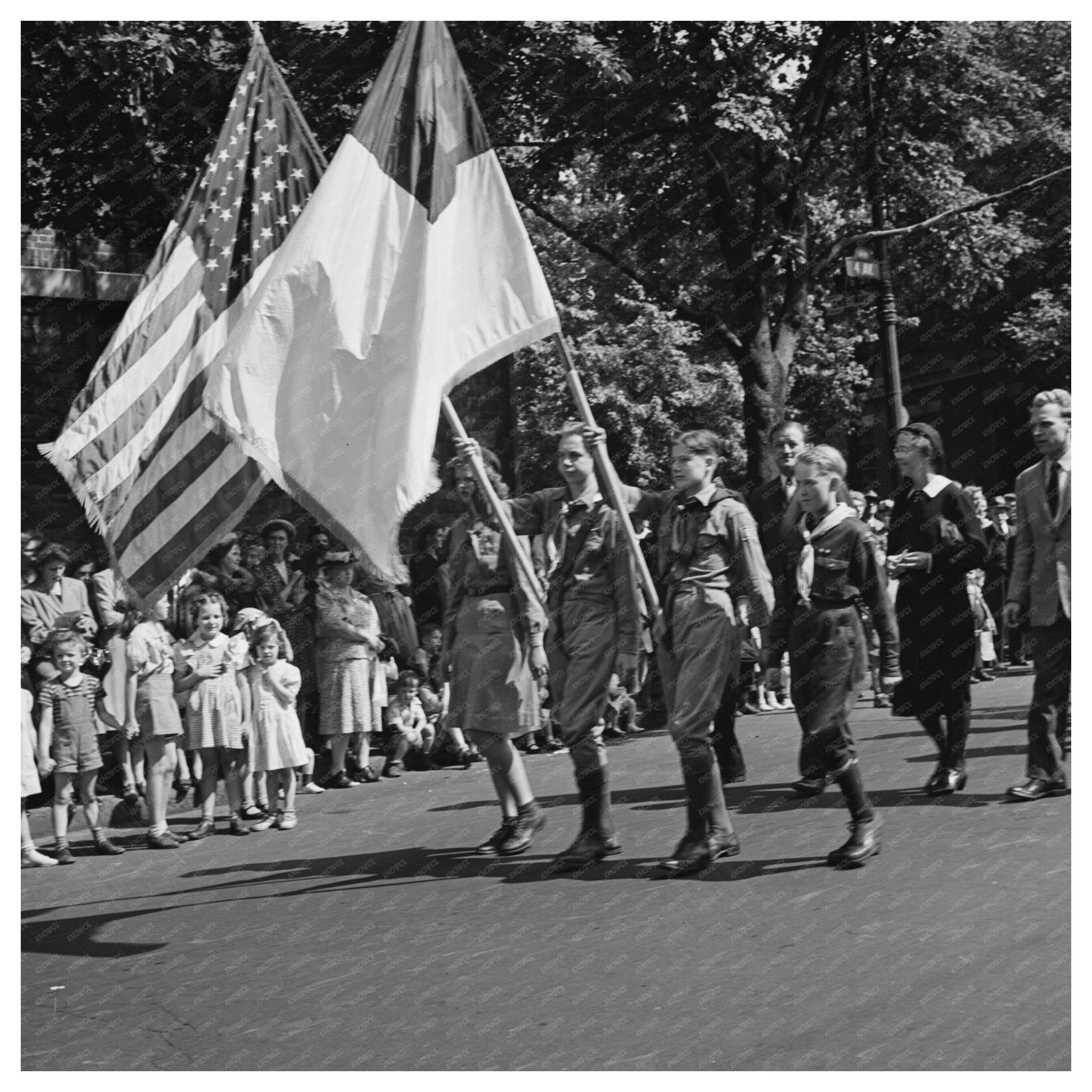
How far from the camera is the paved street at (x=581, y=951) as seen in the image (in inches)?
180

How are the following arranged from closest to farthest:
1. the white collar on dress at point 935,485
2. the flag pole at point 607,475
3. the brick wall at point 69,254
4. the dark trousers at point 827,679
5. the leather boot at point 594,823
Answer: the dark trousers at point 827,679, the flag pole at point 607,475, the leather boot at point 594,823, the white collar on dress at point 935,485, the brick wall at point 69,254

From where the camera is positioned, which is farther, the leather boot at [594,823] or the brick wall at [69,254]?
the brick wall at [69,254]

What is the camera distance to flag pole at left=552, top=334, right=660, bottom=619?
6977mm

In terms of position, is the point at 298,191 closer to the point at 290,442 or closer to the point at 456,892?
the point at 290,442

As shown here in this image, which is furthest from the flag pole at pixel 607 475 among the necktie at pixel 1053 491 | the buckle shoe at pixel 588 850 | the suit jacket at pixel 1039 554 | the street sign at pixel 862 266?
the street sign at pixel 862 266

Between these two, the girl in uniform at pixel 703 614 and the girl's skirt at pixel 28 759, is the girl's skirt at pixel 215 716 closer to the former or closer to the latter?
the girl's skirt at pixel 28 759

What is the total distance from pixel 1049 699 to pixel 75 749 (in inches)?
225

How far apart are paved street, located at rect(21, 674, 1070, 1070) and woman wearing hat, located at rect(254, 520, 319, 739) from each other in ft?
11.0

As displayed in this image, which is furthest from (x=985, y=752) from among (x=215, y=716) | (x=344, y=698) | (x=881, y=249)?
(x=881, y=249)

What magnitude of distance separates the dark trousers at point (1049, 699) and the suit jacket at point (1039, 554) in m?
0.09

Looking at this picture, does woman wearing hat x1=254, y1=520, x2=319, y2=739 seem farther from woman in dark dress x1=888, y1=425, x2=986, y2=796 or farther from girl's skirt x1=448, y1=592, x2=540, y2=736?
woman in dark dress x1=888, y1=425, x2=986, y2=796

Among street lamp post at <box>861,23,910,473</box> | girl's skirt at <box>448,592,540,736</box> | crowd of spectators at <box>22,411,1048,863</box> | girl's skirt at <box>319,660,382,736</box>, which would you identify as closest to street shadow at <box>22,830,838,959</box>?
girl's skirt at <box>448,592,540,736</box>
